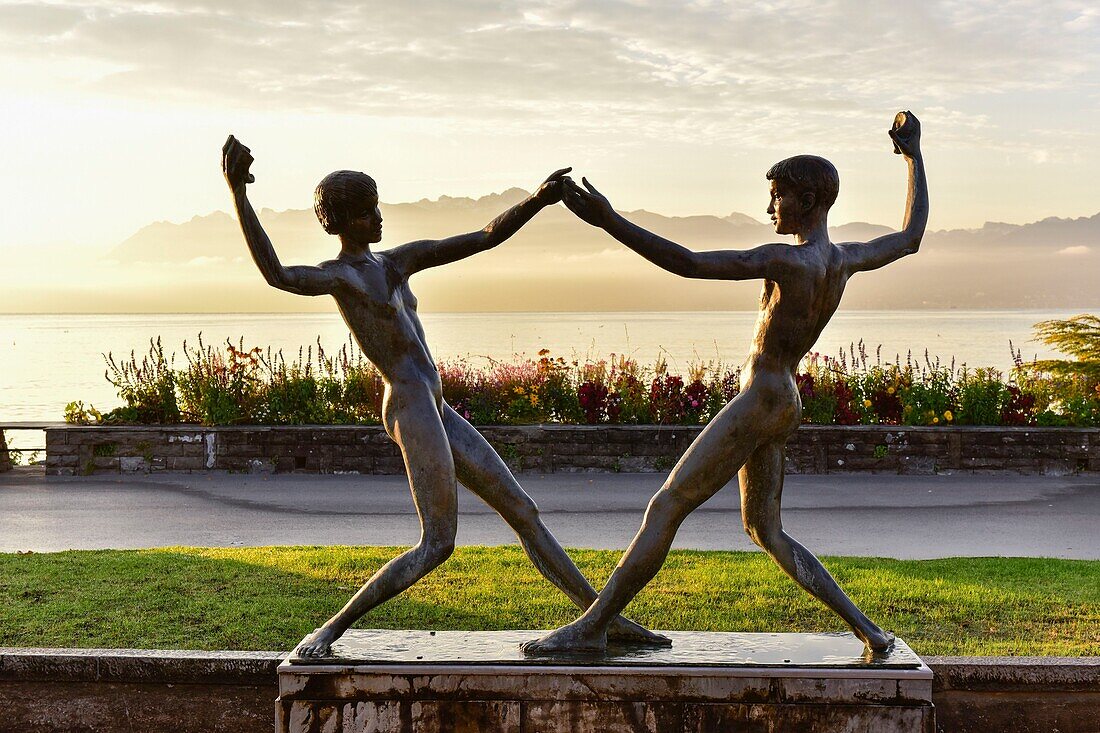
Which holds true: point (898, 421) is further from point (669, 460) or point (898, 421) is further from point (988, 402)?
point (669, 460)

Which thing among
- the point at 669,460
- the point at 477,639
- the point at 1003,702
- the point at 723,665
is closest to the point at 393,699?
the point at 477,639

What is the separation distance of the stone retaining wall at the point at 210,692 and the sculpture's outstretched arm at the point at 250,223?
187 cm

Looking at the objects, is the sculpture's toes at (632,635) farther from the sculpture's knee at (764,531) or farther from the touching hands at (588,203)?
the touching hands at (588,203)

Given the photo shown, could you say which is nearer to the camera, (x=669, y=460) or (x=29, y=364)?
(x=669, y=460)

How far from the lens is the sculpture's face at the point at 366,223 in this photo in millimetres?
4602

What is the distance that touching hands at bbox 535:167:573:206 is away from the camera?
4.50 meters

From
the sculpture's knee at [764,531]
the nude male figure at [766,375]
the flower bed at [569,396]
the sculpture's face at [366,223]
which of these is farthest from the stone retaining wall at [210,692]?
the flower bed at [569,396]

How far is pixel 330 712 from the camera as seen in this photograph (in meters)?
4.29

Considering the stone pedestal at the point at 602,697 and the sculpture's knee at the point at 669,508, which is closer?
the stone pedestal at the point at 602,697

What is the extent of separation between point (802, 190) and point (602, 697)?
2.19 metres

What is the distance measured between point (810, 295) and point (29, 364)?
45.5 metres

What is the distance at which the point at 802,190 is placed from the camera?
4.52 meters

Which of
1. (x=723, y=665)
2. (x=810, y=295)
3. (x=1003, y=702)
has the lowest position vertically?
(x=1003, y=702)

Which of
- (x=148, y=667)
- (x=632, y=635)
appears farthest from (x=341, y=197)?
(x=148, y=667)
